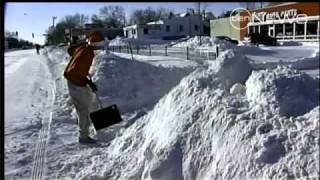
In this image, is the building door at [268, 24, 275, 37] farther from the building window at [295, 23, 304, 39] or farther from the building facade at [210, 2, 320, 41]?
the building window at [295, 23, 304, 39]

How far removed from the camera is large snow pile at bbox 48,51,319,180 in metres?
5.33

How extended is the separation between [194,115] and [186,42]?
0.89m

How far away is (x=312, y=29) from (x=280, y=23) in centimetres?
34

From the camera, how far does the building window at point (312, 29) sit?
5.46 metres

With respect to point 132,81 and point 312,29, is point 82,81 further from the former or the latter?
point 132,81

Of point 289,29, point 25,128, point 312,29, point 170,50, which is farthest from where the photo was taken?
point 25,128

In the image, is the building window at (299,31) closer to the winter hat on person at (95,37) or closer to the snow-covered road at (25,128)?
the snow-covered road at (25,128)

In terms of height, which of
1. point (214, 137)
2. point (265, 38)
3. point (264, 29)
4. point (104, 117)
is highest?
point (264, 29)

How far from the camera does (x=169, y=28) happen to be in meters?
5.98

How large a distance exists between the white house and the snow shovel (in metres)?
2.51

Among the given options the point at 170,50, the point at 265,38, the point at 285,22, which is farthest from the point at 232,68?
the point at 285,22

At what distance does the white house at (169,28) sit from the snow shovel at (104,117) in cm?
251

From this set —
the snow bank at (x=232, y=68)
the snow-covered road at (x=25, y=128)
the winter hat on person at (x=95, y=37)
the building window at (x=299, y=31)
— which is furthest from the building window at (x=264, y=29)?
the winter hat on person at (x=95, y=37)

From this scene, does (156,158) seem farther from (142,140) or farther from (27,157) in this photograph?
(27,157)
